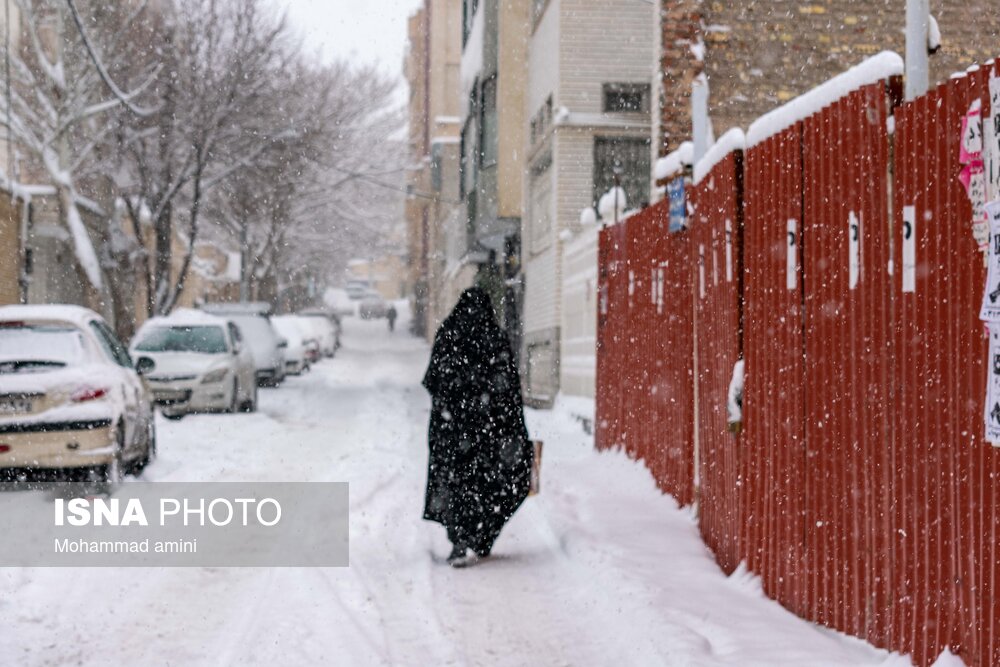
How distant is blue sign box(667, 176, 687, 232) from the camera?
1016 centimetres

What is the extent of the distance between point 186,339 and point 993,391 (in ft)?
62.3

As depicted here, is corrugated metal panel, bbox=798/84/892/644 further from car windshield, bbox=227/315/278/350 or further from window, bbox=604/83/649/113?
car windshield, bbox=227/315/278/350

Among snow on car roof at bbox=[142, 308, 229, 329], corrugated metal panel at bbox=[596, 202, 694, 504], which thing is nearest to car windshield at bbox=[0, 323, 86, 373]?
corrugated metal panel at bbox=[596, 202, 694, 504]

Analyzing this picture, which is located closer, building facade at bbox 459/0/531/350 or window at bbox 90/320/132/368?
window at bbox 90/320/132/368

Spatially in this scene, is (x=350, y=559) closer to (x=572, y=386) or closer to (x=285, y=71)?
(x=572, y=386)

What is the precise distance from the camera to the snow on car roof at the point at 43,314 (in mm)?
11594

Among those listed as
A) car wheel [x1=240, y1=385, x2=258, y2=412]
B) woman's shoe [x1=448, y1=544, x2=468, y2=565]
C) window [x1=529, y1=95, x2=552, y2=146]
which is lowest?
woman's shoe [x1=448, y1=544, x2=468, y2=565]

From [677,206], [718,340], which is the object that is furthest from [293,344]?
[718,340]

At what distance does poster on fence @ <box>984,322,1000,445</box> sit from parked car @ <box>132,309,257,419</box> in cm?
1746

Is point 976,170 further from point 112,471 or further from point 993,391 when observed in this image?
point 112,471

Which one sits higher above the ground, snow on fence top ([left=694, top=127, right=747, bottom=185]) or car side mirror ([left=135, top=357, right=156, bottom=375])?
snow on fence top ([left=694, top=127, right=747, bottom=185])

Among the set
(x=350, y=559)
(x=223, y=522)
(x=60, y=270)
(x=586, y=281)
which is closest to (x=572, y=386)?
(x=586, y=281)

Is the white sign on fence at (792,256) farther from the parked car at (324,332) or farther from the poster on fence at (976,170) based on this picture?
the parked car at (324,332)

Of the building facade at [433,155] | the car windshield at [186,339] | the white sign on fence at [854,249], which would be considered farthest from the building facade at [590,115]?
the building facade at [433,155]
